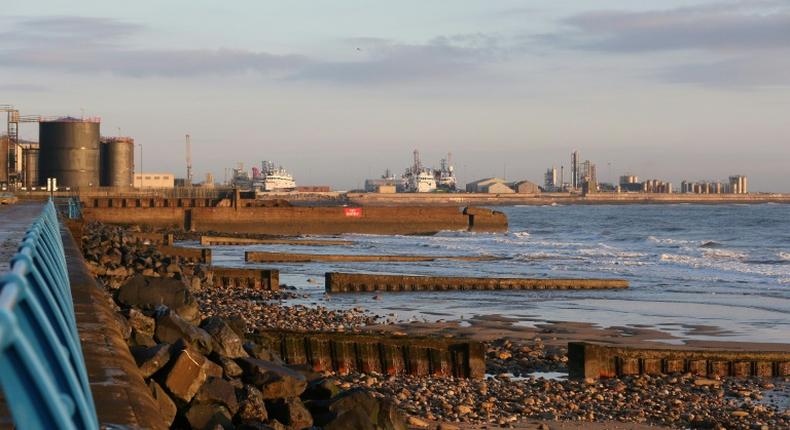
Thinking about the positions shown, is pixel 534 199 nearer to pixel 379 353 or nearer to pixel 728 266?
pixel 728 266

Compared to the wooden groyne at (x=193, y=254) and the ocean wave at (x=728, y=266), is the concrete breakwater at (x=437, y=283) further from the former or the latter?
the ocean wave at (x=728, y=266)

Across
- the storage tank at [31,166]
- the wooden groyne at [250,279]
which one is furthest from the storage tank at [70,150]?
the wooden groyne at [250,279]

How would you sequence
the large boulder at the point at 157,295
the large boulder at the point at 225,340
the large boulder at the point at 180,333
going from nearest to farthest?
the large boulder at the point at 180,333, the large boulder at the point at 225,340, the large boulder at the point at 157,295

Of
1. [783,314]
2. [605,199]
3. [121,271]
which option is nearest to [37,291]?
[121,271]

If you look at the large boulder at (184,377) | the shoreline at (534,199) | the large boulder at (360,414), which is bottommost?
the shoreline at (534,199)

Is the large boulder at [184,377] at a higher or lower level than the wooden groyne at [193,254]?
higher

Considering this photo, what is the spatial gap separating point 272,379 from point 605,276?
22615mm

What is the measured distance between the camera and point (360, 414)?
289 inches

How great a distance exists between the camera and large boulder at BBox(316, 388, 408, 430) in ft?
23.7

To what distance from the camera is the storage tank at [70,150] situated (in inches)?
2608

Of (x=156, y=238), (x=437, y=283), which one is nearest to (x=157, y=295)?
(x=437, y=283)

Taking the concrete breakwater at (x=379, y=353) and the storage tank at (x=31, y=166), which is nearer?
the concrete breakwater at (x=379, y=353)

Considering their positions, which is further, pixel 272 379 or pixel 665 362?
pixel 665 362

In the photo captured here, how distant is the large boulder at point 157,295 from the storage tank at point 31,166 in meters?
61.2
